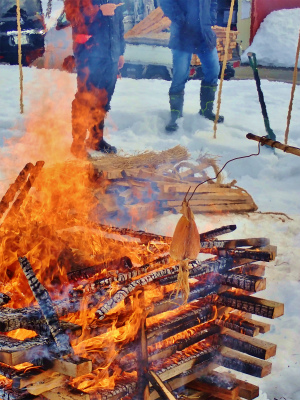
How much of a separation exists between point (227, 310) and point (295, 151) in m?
1.15

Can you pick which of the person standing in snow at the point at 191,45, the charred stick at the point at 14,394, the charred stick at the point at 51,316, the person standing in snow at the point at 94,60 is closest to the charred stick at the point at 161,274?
the charred stick at the point at 51,316

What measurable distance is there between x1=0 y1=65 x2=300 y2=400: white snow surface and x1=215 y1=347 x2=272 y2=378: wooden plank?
38 centimetres

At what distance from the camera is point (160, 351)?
106 inches

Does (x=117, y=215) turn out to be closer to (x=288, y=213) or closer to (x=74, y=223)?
(x=74, y=223)

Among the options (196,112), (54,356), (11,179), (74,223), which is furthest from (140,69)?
(54,356)

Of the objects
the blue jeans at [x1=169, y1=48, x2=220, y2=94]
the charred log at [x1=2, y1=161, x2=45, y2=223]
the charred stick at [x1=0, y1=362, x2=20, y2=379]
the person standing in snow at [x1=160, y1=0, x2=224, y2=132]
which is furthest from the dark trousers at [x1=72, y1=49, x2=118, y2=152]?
the charred stick at [x1=0, y1=362, x2=20, y2=379]

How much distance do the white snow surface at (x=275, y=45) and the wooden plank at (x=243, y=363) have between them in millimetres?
11676

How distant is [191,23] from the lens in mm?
7777

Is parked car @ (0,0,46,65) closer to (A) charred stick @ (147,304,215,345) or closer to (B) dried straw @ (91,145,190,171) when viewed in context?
(B) dried straw @ (91,145,190,171)

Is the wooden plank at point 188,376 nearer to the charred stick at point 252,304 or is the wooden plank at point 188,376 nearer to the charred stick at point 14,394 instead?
the charred stick at point 252,304

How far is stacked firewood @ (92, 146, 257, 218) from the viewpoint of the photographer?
5203mm

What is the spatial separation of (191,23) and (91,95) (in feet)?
6.64

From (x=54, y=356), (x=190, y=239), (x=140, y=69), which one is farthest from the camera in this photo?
(x=140, y=69)

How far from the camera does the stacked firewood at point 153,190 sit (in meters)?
5.20
